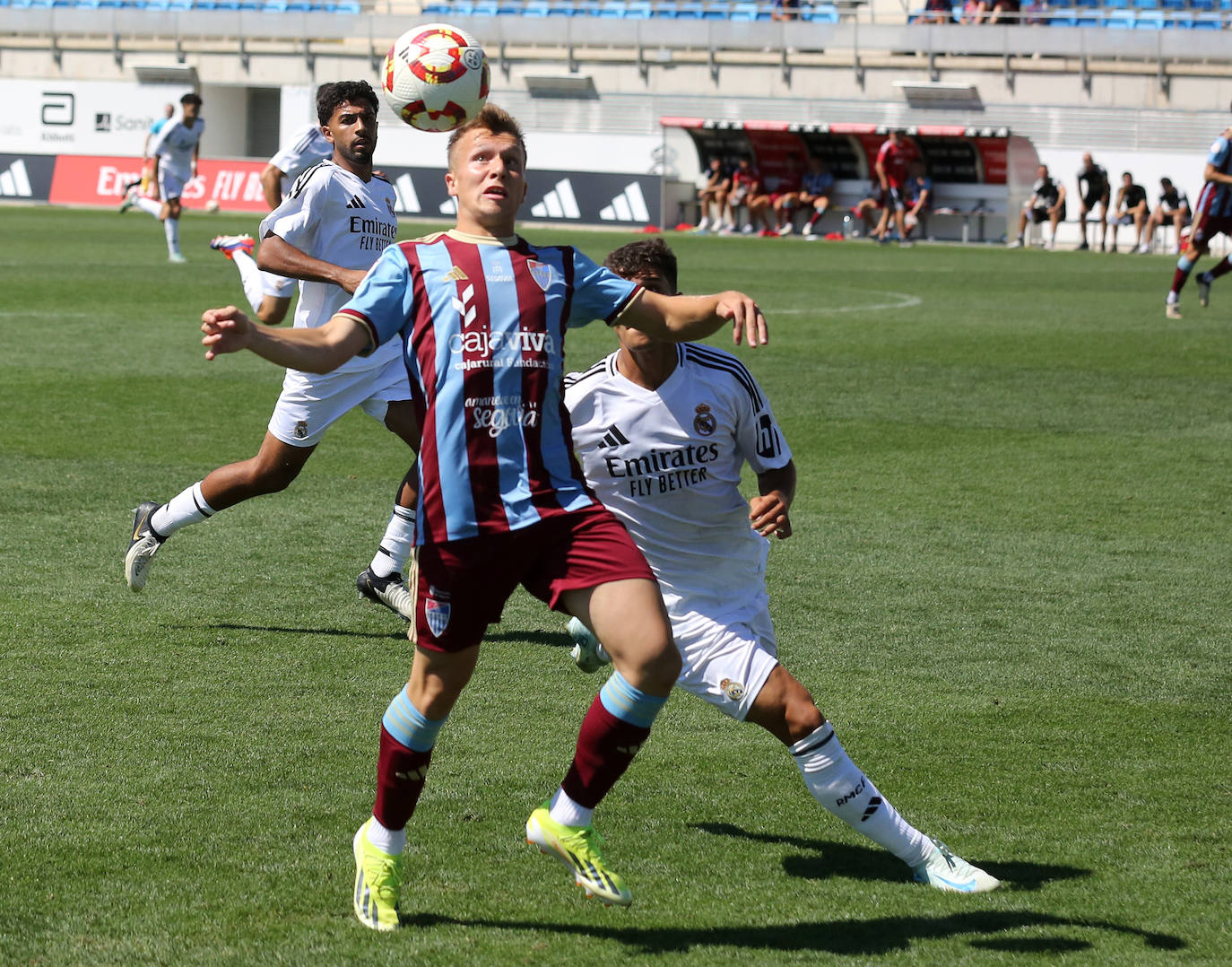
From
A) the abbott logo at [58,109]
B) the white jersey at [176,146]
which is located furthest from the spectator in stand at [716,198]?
the abbott logo at [58,109]

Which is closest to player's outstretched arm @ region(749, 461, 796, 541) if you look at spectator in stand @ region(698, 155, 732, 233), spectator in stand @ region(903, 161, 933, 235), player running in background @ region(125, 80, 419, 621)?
player running in background @ region(125, 80, 419, 621)

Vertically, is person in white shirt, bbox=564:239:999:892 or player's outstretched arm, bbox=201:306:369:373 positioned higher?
player's outstretched arm, bbox=201:306:369:373

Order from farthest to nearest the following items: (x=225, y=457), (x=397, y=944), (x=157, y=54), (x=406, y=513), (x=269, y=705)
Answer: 1. (x=157, y=54)
2. (x=225, y=457)
3. (x=406, y=513)
4. (x=269, y=705)
5. (x=397, y=944)

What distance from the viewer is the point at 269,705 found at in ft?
17.7

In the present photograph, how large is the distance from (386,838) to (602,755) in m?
0.54

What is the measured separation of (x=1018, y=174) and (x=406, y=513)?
32409 millimetres

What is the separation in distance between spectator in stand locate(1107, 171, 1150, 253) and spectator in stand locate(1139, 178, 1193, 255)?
315mm

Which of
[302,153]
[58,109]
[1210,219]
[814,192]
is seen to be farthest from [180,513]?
[58,109]

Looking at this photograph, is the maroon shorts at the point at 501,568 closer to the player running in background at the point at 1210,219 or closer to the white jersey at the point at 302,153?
the white jersey at the point at 302,153

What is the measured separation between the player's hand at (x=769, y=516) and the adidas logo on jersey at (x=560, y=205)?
34805 mm

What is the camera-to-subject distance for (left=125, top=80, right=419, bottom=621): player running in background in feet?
21.9

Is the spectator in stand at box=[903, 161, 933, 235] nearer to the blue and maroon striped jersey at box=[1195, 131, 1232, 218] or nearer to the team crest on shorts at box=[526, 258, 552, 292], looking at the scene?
the blue and maroon striped jersey at box=[1195, 131, 1232, 218]

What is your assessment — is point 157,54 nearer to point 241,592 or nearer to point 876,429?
point 876,429

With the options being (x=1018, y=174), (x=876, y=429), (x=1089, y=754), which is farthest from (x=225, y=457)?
(x=1018, y=174)
